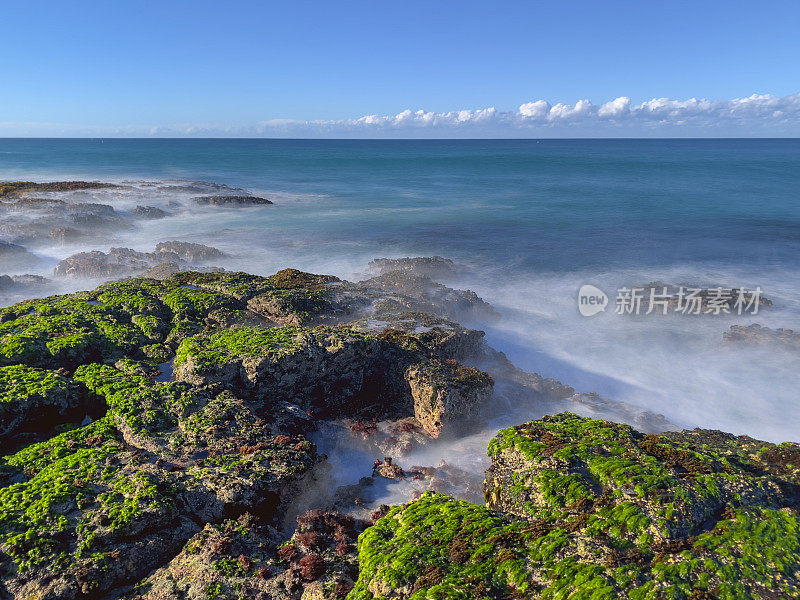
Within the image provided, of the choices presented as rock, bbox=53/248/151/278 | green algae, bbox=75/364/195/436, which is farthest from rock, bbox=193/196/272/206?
green algae, bbox=75/364/195/436

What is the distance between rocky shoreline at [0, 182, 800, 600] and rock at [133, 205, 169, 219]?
113 feet

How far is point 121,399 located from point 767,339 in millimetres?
27030

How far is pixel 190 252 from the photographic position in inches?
1363

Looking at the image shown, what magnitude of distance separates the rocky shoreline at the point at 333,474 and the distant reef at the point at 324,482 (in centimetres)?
5

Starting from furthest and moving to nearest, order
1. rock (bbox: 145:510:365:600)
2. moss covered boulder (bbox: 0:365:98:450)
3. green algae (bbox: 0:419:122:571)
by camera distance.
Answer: moss covered boulder (bbox: 0:365:98:450)
green algae (bbox: 0:419:122:571)
rock (bbox: 145:510:365:600)

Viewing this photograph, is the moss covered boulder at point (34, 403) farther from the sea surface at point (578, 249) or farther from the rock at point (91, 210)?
the rock at point (91, 210)

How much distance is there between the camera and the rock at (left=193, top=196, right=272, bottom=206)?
58750mm

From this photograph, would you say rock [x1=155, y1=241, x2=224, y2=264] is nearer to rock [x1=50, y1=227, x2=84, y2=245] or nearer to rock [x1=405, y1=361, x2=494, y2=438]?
rock [x1=50, y1=227, x2=84, y2=245]

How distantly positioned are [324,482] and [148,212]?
157ft

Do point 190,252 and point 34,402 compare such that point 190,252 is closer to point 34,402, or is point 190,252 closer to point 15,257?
point 15,257

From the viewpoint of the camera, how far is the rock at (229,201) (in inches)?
2313

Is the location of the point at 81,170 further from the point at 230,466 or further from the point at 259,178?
the point at 230,466

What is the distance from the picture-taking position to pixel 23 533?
29.6 feet

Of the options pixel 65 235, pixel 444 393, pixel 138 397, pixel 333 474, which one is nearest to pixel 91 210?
pixel 65 235
